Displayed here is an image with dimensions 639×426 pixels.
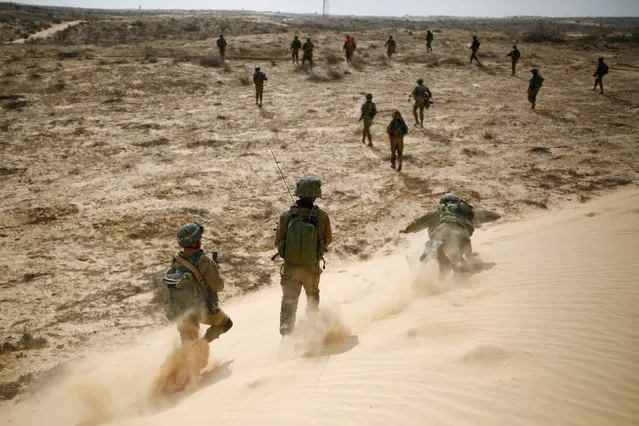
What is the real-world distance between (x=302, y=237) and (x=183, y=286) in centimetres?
121

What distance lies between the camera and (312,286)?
4.44 metres

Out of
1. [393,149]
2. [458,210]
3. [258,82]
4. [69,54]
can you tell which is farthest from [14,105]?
[458,210]

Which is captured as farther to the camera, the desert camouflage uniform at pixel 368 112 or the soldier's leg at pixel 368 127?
the soldier's leg at pixel 368 127

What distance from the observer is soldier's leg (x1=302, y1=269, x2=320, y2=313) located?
436cm

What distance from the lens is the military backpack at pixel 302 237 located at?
13.6ft

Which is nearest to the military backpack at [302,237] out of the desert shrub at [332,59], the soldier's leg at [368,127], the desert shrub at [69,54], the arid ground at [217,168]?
the arid ground at [217,168]

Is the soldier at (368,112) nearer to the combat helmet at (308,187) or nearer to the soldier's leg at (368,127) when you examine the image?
the soldier's leg at (368,127)

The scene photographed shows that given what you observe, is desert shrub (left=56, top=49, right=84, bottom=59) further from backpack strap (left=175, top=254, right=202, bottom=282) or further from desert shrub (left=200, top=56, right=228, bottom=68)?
backpack strap (left=175, top=254, right=202, bottom=282)

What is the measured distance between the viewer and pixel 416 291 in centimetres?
512

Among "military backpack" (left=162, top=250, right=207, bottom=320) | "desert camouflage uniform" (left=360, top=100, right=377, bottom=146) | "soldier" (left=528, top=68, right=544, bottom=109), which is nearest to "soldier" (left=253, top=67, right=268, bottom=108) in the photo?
"desert camouflage uniform" (left=360, top=100, right=377, bottom=146)

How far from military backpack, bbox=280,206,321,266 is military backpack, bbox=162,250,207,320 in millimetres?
914

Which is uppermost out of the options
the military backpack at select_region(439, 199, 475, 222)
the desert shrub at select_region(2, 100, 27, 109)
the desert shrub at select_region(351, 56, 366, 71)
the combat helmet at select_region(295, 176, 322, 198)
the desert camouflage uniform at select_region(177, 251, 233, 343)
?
the desert shrub at select_region(351, 56, 366, 71)

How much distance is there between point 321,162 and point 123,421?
842 cm

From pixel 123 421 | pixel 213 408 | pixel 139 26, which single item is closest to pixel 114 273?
pixel 123 421
